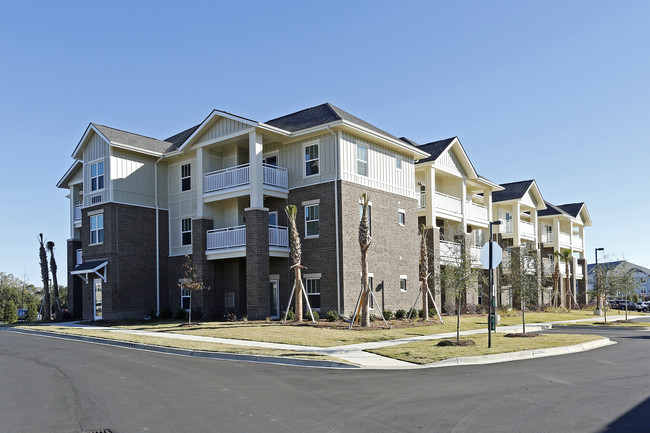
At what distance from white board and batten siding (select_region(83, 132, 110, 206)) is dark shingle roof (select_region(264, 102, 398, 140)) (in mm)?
9876

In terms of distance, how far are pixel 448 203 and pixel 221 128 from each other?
636 inches

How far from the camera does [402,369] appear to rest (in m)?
14.1

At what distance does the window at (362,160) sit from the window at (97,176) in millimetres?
15146

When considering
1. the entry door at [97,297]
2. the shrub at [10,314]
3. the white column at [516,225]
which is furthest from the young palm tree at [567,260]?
the shrub at [10,314]

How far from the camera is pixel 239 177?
30.1 meters

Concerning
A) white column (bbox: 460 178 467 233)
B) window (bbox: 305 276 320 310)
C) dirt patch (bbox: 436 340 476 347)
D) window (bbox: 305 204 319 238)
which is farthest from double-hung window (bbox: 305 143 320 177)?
white column (bbox: 460 178 467 233)

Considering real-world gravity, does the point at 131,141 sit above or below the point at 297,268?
above

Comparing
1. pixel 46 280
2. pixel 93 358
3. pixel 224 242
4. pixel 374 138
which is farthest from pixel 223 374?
pixel 46 280

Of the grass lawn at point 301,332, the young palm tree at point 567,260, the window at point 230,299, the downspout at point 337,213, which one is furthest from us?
the young palm tree at point 567,260

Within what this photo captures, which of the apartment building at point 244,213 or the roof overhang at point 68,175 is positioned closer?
the apartment building at point 244,213

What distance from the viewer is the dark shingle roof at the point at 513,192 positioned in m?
49.8

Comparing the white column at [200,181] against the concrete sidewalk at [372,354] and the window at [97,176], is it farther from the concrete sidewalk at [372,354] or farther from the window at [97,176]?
the concrete sidewalk at [372,354]

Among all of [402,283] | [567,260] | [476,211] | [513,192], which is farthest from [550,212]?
[402,283]

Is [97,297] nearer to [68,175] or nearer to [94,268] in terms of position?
[94,268]
